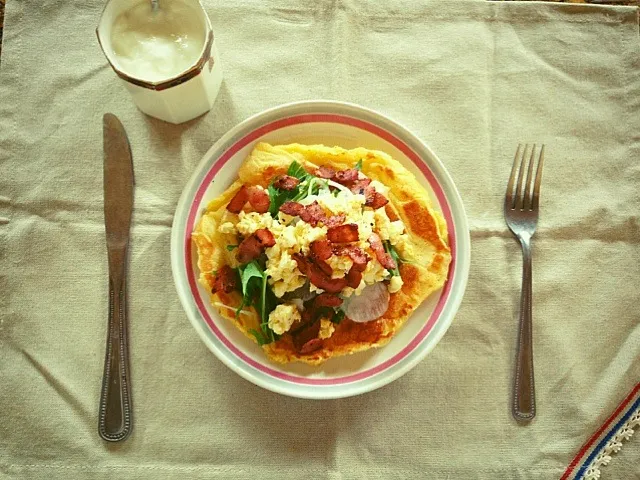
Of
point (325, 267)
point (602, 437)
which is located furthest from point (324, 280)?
point (602, 437)

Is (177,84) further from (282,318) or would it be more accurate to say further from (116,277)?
(282,318)

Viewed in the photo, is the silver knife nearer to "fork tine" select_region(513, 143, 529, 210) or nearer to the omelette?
the omelette

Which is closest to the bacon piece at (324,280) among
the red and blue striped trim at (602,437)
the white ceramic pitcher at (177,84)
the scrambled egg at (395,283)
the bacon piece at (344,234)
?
the bacon piece at (344,234)

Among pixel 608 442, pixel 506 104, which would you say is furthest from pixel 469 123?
pixel 608 442

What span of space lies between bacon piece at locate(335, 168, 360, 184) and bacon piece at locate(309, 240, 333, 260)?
0.34 metres

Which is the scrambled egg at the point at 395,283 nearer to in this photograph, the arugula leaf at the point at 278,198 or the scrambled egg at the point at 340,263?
the scrambled egg at the point at 340,263

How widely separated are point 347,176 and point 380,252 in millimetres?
358

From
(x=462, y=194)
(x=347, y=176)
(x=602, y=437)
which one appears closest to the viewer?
(x=347, y=176)

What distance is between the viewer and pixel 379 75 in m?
2.96

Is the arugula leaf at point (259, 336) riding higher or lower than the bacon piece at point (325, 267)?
lower

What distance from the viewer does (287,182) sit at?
7.97 feet

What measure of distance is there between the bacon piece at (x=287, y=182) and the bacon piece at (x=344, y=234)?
308 millimetres

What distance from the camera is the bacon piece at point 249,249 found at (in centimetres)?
233

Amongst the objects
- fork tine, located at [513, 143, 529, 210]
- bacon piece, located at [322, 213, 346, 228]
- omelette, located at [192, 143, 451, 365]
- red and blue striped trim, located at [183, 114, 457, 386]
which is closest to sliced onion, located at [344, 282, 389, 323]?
omelette, located at [192, 143, 451, 365]
